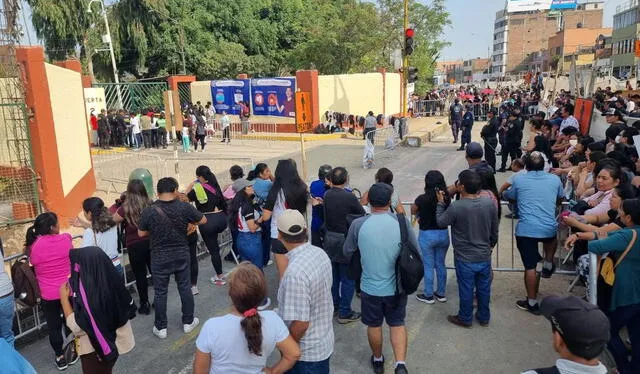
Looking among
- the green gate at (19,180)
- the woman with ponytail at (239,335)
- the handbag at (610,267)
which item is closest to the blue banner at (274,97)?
the green gate at (19,180)

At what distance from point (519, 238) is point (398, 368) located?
7.12 feet

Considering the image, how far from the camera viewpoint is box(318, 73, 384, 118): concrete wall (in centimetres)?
2548

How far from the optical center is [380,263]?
3996 mm

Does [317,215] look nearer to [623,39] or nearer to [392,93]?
[392,93]

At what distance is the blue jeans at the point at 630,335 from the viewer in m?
3.92

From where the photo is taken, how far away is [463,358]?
186 inches

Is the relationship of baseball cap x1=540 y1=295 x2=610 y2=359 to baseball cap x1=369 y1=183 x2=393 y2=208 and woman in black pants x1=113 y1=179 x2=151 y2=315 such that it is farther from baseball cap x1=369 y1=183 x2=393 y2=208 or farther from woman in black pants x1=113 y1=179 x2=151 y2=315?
woman in black pants x1=113 y1=179 x2=151 y2=315

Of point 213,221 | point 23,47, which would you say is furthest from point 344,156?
point 213,221

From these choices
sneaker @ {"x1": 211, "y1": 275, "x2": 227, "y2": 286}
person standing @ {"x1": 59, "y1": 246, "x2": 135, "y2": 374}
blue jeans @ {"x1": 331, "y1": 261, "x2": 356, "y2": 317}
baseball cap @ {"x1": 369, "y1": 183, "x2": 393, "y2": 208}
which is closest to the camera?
person standing @ {"x1": 59, "y1": 246, "x2": 135, "y2": 374}

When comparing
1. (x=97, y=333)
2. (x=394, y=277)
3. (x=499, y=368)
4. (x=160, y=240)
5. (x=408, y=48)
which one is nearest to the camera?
(x=97, y=333)

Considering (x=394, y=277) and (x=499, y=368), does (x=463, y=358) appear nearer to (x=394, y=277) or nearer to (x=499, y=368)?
(x=499, y=368)

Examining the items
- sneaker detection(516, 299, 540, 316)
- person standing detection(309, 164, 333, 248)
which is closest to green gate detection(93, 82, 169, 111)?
person standing detection(309, 164, 333, 248)

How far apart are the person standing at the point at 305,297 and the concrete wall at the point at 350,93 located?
73.8ft

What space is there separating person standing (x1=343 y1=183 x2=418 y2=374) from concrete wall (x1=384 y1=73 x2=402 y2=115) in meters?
24.4
